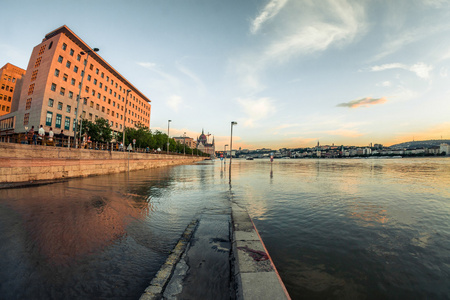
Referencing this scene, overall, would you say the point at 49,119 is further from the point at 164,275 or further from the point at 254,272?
the point at 254,272

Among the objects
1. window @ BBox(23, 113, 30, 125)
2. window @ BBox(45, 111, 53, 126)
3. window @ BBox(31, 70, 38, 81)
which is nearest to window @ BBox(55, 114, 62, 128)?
window @ BBox(45, 111, 53, 126)

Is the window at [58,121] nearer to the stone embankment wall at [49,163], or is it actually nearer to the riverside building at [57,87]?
the riverside building at [57,87]

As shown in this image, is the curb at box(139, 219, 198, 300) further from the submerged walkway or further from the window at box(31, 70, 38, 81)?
the window at box(31, 70, 38, 81)

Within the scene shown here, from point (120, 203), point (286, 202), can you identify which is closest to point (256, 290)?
point (286, 202)

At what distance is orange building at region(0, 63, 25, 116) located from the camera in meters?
54.8

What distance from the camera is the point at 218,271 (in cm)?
407

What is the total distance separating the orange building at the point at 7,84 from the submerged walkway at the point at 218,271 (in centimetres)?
7959

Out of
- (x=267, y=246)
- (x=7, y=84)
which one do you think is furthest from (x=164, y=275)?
(x=7, y=84)

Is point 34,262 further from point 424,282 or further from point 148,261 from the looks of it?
point 424,282

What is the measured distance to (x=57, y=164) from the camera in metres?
19.4

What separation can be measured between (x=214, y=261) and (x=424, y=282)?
4497 mm

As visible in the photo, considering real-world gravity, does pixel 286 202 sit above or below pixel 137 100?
below

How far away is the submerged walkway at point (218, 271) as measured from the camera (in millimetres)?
3205

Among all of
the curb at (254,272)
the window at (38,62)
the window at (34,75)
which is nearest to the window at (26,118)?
the window at (34,75)
